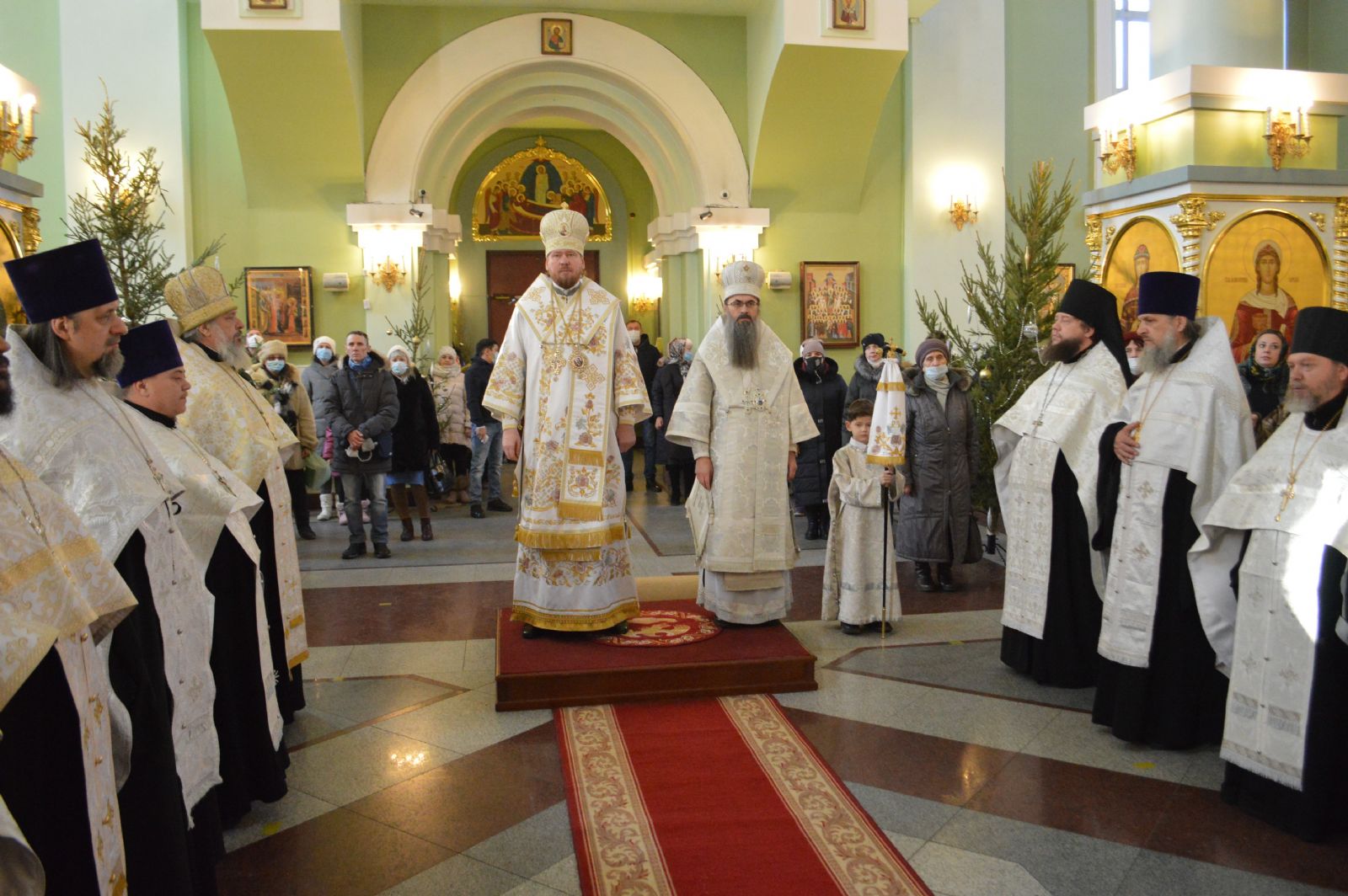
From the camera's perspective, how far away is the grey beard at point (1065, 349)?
5.25m

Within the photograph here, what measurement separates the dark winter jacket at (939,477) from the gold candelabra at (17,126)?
7743 mm

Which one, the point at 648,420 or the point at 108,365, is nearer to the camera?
the point at 108,365

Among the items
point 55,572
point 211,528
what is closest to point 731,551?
point 211,528

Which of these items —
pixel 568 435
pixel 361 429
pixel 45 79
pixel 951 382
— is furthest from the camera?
pixel 45 79

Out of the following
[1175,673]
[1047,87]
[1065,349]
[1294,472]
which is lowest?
[1175,673]

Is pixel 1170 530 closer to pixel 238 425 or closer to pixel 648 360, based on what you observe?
pixel 238 425

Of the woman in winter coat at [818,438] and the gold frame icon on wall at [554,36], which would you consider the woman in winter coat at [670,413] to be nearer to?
the woman in winter coat at [818,438]

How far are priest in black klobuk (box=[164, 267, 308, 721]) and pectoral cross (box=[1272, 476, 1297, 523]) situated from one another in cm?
364

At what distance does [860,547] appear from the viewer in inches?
240

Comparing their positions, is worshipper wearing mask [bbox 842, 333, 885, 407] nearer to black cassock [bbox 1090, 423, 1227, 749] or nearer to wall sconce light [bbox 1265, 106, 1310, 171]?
black cassock [bbox 1090, 423, 1227, 749]

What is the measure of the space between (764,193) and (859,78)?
192 centimetres

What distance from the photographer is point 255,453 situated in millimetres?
4086

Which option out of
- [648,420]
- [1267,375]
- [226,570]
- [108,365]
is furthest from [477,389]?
[108,365]

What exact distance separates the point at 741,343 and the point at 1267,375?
409cm
